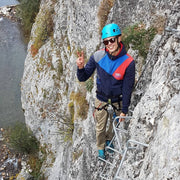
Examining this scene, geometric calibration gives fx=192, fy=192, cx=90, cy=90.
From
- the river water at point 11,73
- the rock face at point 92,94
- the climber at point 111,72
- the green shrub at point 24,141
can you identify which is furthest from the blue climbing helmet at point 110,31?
the river water at point 11,73

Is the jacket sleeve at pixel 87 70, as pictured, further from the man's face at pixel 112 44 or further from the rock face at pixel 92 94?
the rock face at pixel 92 94

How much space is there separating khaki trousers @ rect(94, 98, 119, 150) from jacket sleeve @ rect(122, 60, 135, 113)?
49cm

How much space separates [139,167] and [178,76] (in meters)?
1.40

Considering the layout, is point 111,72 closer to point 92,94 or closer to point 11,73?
point 92,94

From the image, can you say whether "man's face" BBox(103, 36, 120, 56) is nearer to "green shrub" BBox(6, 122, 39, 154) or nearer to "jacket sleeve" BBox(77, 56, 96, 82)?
"jacket sleeve" BBox(77, 56, 96, 82)

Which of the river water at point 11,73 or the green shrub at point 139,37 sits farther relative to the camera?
the river water at point 11,73

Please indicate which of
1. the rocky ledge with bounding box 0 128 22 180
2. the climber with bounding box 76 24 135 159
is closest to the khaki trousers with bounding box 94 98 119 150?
the climber with bounding box 76 24 135 159

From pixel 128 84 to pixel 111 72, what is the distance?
43cm

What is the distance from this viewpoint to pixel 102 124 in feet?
15.4

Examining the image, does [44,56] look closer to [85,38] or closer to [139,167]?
[85,38]

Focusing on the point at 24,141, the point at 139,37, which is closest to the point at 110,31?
the point at 139,37

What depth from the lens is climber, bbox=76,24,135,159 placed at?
3.79 metres

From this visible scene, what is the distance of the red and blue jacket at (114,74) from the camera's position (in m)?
3.84

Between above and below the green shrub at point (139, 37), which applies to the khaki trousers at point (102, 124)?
below
